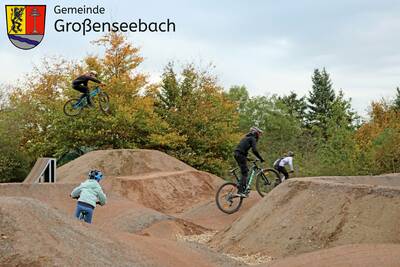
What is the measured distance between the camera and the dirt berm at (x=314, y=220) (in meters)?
11.7

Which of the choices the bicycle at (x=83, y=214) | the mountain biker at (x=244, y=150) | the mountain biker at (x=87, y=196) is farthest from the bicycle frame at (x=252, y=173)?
the bicycle at (x=83, y=214)

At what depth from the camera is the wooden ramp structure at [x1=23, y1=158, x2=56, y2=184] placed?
25547mm

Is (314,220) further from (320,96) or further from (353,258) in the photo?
(320,96)

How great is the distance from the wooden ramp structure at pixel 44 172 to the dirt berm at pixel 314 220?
1289 cm

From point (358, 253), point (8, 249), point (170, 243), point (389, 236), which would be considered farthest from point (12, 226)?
point (389, 236)

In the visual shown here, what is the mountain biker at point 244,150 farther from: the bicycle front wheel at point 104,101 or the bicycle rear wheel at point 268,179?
the bicycle front wheel at point 104,101

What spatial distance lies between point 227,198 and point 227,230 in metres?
2.61

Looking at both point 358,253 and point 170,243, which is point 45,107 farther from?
point 358,253

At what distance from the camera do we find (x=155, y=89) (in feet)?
136

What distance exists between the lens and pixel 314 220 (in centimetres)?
1278

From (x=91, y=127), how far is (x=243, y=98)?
4875 cm

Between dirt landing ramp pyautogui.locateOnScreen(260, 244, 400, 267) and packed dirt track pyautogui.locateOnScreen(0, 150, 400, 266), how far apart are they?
0.06 feet

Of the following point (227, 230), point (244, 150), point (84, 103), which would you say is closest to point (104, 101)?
point (84, 103)

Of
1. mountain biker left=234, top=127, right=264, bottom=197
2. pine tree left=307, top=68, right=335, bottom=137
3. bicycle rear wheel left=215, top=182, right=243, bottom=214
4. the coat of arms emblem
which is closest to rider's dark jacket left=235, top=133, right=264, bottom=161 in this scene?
mountain biker left=234, top=127, right=264, bottom=197
